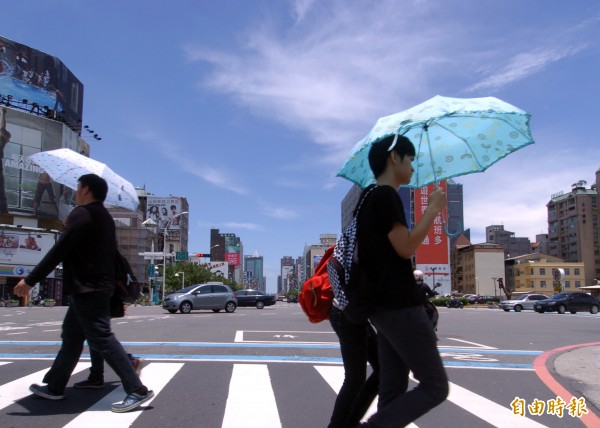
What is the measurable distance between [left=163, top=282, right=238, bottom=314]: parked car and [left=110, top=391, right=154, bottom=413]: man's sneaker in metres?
20.9

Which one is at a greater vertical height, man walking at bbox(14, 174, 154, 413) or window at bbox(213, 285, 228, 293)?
man walking at bbox(14, 174, 154, 413)

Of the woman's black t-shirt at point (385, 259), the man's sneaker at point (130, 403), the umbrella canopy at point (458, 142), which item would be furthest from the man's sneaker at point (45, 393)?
the woman's black t-shirt at point (385, 259)

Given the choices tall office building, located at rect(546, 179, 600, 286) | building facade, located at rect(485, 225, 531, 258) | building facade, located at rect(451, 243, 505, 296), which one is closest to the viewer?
building facade, located at rect(451, 243, 505, 296)

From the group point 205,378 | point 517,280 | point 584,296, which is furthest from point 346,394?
point 517,280

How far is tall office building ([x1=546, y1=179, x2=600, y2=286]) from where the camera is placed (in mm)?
136625

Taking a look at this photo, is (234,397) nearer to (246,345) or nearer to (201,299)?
(246,345)

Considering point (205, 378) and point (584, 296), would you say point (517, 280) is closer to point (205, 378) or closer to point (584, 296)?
point (584, 296)

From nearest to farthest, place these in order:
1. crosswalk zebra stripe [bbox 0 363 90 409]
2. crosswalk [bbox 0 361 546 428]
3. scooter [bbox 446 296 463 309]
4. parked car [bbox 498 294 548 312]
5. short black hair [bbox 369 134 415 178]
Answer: short black hair [bbox 369 134 415 178], crosswalk [bbox 0 361 546 428], crosswalk zebra stripe [bbox 0 363 90 409], parked car [bbox 498 294 548 312], scooter [bbox 446 296 463 309]

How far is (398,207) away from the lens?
278cm

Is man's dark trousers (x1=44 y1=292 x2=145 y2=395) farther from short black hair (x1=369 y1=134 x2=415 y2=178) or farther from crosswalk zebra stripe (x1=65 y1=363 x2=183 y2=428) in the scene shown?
short black hair (x1=369 y1=134 x2=415 y2=178)

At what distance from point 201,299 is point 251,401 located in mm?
21424

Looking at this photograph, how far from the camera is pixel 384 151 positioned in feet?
10.1

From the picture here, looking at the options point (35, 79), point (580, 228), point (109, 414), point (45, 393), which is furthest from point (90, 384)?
point (580, 228)

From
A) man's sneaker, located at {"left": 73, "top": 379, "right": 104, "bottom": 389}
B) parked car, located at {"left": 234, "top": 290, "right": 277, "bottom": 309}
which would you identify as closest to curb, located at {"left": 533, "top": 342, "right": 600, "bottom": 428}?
man's sneaker, located at {"left": 73, "top": 379, "right": 104, "bottom": 389}
